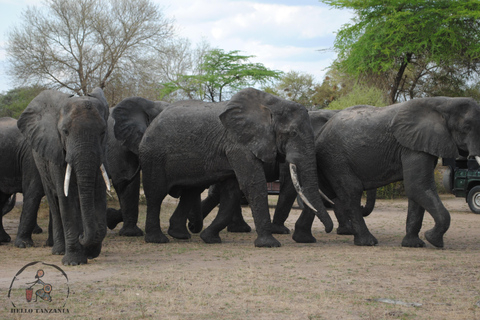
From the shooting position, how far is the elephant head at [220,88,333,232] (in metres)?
10.3

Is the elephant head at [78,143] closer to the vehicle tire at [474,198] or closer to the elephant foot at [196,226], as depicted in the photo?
the elephant foot at [196,226]

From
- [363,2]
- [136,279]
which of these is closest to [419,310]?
[136,279]

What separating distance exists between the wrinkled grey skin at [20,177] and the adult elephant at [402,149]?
4.65 m

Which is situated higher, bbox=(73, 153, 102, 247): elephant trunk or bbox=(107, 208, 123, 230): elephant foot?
bbox=(73, 153, 102, 247): elephant trunk

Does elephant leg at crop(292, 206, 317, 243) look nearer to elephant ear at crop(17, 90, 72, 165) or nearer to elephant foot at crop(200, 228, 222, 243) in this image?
elephant foot at crop(200, 228, 222, 243)

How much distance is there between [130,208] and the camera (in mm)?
12508

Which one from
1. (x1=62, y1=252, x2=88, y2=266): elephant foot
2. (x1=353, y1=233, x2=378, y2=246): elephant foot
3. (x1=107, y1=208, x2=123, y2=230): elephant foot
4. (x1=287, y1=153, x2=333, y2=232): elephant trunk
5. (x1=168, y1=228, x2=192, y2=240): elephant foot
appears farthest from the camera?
(x1=107, y1=208, x2=123, y2=230): elephant foot

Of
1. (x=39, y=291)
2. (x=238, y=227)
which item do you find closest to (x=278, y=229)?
(x=238, y=227)

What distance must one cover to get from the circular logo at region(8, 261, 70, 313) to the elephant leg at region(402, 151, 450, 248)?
5.59 meters

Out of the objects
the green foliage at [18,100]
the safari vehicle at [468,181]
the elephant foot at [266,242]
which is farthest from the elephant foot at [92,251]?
the green foliage at [18,100]

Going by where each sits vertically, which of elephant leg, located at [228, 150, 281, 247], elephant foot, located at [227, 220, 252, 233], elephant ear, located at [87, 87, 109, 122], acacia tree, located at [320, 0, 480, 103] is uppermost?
acacia tree, located at [320, 0, 480, 103]

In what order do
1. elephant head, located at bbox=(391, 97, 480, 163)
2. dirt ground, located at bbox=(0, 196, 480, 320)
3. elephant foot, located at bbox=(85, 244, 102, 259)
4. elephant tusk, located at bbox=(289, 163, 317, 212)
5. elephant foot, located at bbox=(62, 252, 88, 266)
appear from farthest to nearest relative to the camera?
elephant tusk, located at bbox=(289, 163, 317, 212) < elephant head, located at bbox=(391, 97, 480, 163) < elephant foot, located at bbox=(85, 244, 102, 259) < elephant foot, located at bbox=(62, 252, 88, 266) < dirt ground, located at bbox=(0, 196, 480, 320)

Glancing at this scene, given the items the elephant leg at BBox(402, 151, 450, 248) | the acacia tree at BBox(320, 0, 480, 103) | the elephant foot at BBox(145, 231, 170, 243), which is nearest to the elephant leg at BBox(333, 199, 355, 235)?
the elephant leg at BBox(402, 151, 450, 248)

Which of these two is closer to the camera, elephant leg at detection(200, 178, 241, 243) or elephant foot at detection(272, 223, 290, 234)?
elephant leg at detection(200, 178, 241, 243)
